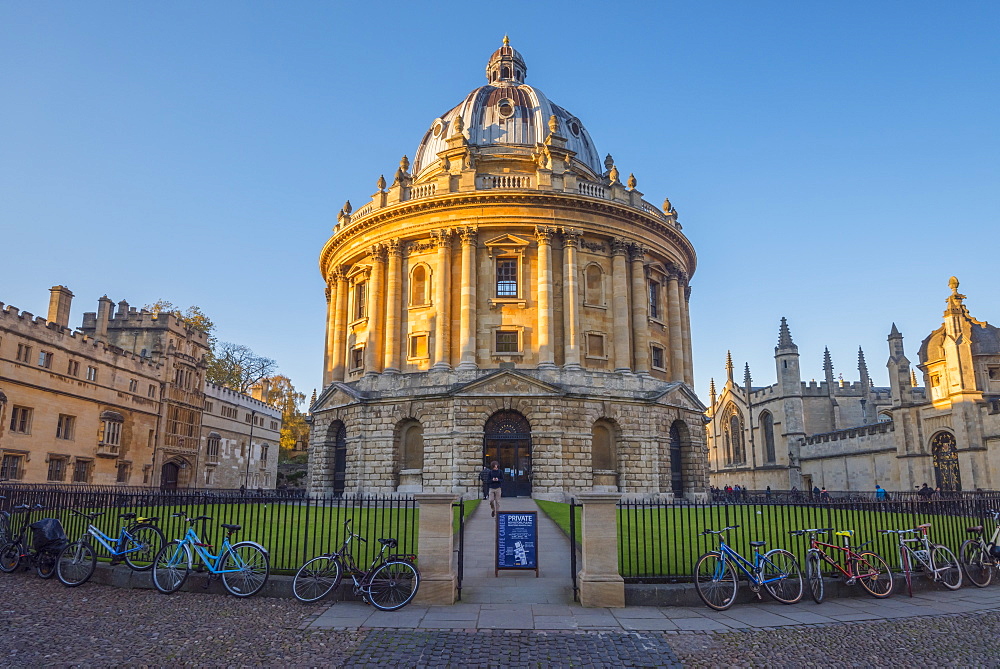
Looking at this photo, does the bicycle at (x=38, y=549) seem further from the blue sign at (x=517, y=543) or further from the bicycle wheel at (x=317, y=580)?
the blue sign at (x=517, y=543)

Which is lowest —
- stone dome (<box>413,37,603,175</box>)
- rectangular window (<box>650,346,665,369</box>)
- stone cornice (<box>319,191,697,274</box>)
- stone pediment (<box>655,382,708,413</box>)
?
stone pediment (<box>655,382,708,413</box>)

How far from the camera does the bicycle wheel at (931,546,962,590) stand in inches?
500

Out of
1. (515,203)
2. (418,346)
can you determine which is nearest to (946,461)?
(515,203)

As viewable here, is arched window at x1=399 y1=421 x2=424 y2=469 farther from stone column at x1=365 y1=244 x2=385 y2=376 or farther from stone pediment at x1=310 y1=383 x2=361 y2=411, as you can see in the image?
stone column at x1=365 y1=244 x2=385 y2=376

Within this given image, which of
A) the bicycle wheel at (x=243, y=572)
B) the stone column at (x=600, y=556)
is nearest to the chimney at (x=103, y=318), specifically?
the bicycle wheel at (x=243, y=572)

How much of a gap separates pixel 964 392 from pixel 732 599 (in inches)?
1177

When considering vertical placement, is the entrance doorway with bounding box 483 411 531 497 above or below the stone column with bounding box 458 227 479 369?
below

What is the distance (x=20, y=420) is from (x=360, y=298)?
18357 mm

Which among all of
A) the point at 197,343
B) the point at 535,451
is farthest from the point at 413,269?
the point at 197,343

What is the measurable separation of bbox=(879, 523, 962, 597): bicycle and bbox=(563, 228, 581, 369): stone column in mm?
21737

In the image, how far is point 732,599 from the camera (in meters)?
10.8

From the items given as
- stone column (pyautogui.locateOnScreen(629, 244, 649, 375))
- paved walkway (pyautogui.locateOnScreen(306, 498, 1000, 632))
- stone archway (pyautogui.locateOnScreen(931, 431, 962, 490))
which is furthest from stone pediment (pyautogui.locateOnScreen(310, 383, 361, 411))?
stone archway (pyautogui.locateOnScreen(931, 431, 962, 490))

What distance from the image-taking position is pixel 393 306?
36.8 meters

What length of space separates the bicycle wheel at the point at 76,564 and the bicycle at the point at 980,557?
16.4m
